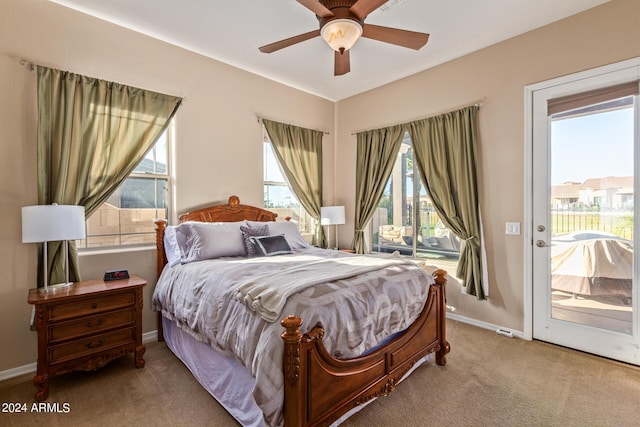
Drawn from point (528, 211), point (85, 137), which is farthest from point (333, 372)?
point (85, 137)

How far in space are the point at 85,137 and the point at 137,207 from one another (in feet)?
2.49

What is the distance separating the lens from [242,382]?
1776 millimetres

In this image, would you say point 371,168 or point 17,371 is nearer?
point 17,371

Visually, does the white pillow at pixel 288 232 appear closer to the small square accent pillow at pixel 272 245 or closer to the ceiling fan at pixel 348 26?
the small square accent pillow at pixel 272 245

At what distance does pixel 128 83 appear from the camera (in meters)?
2.93

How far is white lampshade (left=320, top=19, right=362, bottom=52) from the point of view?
201 centimetres

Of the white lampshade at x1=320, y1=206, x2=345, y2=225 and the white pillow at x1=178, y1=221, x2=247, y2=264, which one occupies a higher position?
the white lampshade at x1=320, y1=206, x2=345, y2=225

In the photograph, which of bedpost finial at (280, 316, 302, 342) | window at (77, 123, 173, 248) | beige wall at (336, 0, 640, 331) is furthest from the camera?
window at (77, 123, 173, 248)

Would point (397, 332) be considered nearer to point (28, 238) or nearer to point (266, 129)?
point (28, 238)

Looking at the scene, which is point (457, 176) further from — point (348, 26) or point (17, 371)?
point (17, 371)

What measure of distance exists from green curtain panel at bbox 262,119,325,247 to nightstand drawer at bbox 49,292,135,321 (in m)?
2.40

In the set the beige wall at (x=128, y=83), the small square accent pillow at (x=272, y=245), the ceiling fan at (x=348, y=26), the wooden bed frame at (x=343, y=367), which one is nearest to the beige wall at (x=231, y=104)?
the beige wall at (x=128, y=83)

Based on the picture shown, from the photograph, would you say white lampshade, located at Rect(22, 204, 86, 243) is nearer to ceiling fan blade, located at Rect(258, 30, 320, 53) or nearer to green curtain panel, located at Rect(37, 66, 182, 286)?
green curtain panel, located at Rect(37, 66, 182, 286)

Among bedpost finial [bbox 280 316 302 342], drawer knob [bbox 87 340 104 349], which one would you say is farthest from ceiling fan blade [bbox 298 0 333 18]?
drawer knob [bbox 87 340 104 349]
